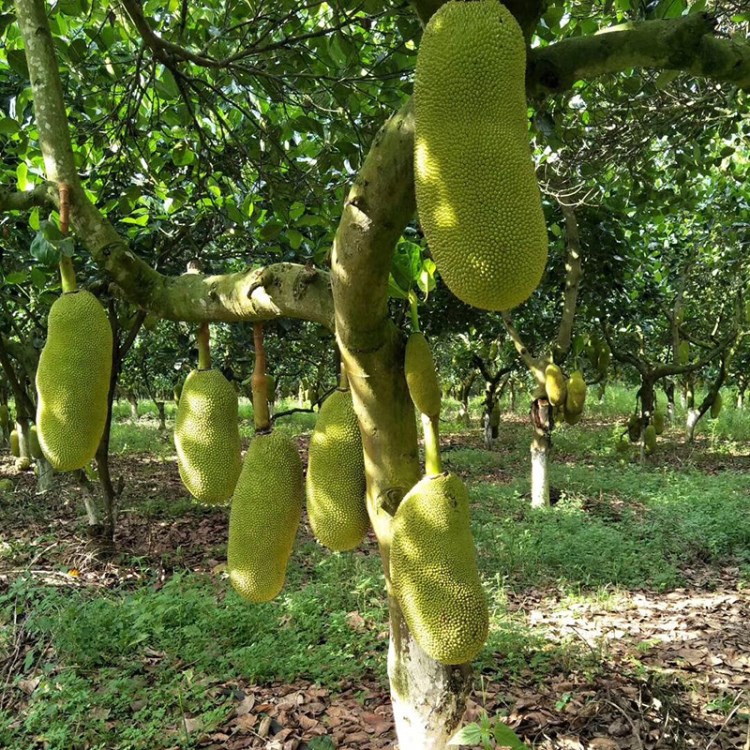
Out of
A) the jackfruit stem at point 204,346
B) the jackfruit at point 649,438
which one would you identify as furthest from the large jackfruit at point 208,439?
the jackfruit at point 649,438

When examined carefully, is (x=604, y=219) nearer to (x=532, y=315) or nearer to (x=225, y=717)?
(x=532, y=315)

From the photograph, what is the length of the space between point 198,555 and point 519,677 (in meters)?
2.58

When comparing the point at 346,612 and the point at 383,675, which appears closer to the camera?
the point at 383,675

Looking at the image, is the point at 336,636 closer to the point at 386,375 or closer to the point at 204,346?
the point at 204,346

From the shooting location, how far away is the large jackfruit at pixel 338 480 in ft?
4.02

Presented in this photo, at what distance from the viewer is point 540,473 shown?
6449 mm

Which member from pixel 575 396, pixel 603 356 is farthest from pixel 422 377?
pixel 603 356

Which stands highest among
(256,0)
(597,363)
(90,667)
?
(256,0)

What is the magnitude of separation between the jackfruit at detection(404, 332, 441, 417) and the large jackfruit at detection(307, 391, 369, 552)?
0.21m

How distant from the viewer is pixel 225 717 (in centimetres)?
260

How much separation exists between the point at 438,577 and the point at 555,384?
5013mm

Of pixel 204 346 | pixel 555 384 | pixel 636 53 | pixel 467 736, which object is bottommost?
pixel 467 736

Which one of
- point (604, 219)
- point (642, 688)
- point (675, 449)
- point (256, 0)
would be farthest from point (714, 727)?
point (675, 449)

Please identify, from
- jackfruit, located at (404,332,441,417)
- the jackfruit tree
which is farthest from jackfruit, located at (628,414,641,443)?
jackfruit, located at (404,332,441,417)
